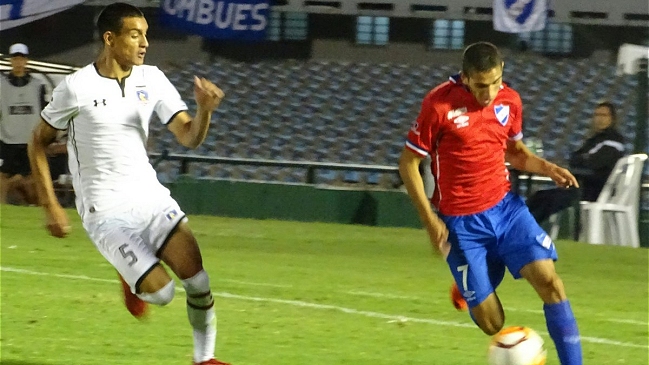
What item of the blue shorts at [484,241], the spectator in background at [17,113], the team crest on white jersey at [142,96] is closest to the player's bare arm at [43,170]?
the team crest on white jersey at [142,96]

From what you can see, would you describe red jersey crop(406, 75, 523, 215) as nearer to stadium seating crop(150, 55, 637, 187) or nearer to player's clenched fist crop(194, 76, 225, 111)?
player's clenched fist crop(194, 76, 225, 111)

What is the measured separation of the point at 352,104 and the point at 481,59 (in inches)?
658

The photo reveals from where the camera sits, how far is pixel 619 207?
13.4 meters

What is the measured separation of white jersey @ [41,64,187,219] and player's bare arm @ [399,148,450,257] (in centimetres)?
121

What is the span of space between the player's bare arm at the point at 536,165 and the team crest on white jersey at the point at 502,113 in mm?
321

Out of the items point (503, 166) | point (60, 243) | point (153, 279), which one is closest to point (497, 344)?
point (503, 166)

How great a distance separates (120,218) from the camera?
5871mm

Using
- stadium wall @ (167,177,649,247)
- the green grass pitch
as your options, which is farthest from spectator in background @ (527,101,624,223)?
stadium wall @ (167,177,649,247)

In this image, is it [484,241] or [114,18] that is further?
[484,241]

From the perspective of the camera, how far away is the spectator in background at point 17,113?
1488 centimetres

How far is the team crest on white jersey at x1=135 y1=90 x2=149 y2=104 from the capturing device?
5996mm

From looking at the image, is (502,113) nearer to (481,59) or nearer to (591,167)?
(481,59)

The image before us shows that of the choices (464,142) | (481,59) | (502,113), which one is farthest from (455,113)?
(481,59)

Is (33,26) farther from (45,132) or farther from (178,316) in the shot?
(45,132)
